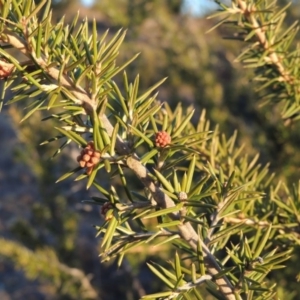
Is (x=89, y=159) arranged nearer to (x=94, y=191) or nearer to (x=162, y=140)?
(x=162, y=140)

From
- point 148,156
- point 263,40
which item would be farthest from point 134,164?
point 263,40

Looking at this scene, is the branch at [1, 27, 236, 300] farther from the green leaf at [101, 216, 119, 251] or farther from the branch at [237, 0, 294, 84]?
the branch at [237, 0, 294, 84]

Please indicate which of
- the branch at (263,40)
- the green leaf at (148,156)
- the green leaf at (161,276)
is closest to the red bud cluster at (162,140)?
the green leaf at (148,156)

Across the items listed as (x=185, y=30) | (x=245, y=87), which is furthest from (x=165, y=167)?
(x=185, y=30)

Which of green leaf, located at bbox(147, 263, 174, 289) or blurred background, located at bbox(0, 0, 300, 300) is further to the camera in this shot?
blurred background, located at bbox(0, 0, 300, 300)

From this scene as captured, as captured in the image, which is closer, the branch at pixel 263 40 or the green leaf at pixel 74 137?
the green leaf at pixel 74 137

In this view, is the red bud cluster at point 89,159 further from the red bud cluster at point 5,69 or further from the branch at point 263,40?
the branch at point 263,40

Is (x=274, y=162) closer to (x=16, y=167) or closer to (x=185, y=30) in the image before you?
(x=185, y=30)

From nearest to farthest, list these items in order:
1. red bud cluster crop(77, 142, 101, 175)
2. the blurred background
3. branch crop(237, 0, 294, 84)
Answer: red bud cluster crop(77, 142, 101, 175) < branch crop(237, 0, 294, 84) < the blurred background

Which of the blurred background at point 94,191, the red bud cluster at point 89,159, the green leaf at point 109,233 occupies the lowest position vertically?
the blurred background at point 94,191

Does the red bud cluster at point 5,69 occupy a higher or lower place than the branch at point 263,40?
lower

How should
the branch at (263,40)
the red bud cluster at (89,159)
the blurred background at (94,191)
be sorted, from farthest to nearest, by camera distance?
1. the blurred background at (94,191)
2. the branch at (263,40)
3. the red bud cluster at (89,159)

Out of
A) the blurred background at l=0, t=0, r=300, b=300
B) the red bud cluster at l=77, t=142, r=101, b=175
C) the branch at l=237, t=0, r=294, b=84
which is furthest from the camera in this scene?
the blurred background at l=0, t=0, r=300, b=300

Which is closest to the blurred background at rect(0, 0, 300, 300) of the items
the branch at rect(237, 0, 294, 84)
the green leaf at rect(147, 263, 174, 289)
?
the branch at rect(237, 0, 294, 84)
